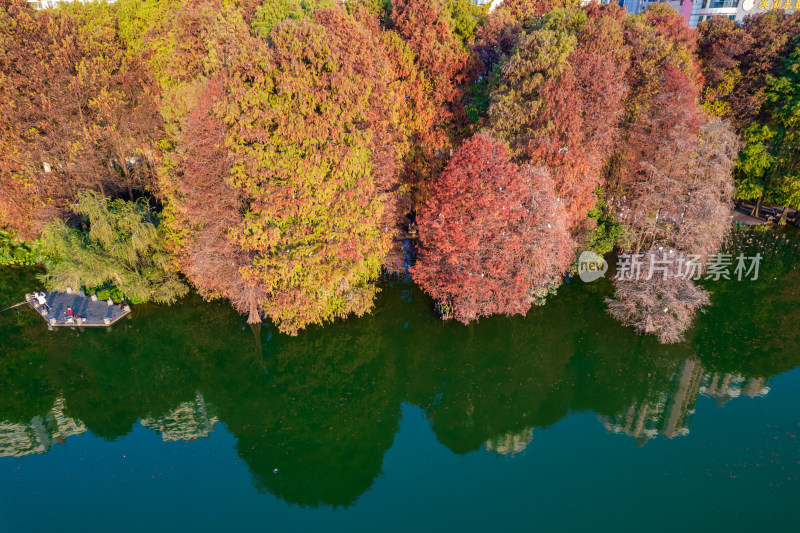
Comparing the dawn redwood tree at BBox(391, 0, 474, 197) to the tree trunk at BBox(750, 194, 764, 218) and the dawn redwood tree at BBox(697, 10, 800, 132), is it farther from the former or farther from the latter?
the tree trunk at BBox(750, 194, 764, 218)

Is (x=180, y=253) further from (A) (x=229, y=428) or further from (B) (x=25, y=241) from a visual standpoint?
(B) (x=25, y=241)

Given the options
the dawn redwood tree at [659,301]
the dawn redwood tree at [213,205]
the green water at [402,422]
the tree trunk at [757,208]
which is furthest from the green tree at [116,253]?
the tree trunk at [757,208]

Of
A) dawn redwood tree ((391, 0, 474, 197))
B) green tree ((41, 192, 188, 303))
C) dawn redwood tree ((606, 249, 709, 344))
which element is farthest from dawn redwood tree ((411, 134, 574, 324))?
green tree ((41, 192, 188, 303))

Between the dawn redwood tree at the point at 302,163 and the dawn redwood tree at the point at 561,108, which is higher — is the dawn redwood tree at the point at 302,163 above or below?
below

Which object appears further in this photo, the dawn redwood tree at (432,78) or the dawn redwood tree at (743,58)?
the dawn redwood tree at (743,58)

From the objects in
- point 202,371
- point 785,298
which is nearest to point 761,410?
point 785,298

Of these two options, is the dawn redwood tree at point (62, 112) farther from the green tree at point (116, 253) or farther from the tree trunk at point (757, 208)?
the tree trunk at point (757, 208)
